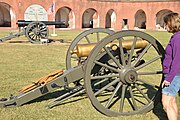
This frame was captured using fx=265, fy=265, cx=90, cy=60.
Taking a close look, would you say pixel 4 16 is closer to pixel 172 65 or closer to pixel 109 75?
pixel 109 75

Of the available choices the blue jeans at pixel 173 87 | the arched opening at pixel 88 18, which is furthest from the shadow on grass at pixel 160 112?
the arched opening at pixel 88 18

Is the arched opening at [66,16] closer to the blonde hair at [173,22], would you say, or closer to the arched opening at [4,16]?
the arched opening at [4,16]

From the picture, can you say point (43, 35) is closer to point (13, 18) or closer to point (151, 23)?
point (13, 18)

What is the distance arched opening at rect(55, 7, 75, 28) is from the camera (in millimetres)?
31703

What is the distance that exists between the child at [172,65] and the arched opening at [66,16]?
29.2 meters

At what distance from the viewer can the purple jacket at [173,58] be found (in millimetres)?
2732

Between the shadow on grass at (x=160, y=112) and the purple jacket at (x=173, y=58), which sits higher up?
the purple jacket at (x=173, y=58)

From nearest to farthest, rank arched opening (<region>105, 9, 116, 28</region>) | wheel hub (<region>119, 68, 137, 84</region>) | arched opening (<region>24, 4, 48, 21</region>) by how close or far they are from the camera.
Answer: wheel hub (<region>119, 68, 137, 84</region>), arched opening (<region>24, 4, 48, 21</region>), arched opening (<region>105, 9, 116, 28</region>)

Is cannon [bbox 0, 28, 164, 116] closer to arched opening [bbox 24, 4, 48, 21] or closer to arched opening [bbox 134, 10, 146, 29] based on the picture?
arched opening [bbox 24, 4, 48, 21]

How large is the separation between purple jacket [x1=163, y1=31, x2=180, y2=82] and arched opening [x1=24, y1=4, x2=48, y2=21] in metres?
27.0

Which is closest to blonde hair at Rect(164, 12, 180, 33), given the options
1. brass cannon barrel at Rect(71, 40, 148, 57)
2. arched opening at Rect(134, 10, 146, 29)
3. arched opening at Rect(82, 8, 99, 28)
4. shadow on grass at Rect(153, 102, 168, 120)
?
brass cannon barrel at Rect(71, 40, 148, 57)

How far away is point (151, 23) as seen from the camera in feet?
112

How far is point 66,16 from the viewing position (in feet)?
113

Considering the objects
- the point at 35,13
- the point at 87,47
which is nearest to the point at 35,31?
the point at 87,47
